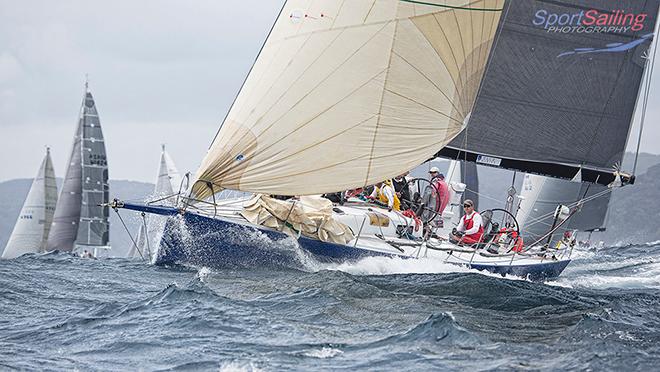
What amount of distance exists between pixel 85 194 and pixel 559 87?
81.2 ft

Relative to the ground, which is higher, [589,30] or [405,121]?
[589,30]

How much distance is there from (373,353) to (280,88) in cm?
555

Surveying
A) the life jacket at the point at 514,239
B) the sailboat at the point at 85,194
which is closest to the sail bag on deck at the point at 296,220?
the life jacket at the point at 514,239

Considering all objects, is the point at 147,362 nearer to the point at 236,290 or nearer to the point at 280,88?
the point at 236,290

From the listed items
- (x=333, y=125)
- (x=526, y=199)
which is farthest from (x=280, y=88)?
(x=526, y=199)

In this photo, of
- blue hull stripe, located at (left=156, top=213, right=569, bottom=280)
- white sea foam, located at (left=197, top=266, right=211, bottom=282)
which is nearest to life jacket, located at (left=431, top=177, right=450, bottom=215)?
blue hull stripe, located at (left=156, top=213, right=569, bottom=280)

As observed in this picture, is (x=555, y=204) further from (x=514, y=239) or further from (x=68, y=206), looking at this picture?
(x=68, y=206)

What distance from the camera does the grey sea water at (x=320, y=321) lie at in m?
8.53

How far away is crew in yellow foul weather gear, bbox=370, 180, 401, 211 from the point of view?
1633 centimetres

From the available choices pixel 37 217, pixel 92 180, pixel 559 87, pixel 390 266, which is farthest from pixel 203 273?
pixel 37 217

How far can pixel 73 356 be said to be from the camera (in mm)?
8648

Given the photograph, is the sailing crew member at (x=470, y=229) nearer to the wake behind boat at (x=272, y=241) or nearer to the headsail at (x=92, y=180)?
the wake behind boat at (x=272, y=241)

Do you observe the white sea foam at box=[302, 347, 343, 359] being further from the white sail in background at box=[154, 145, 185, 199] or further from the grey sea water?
the white sail in background at box=[154, 145, 185, 199]

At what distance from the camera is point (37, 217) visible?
3959 centimetres
